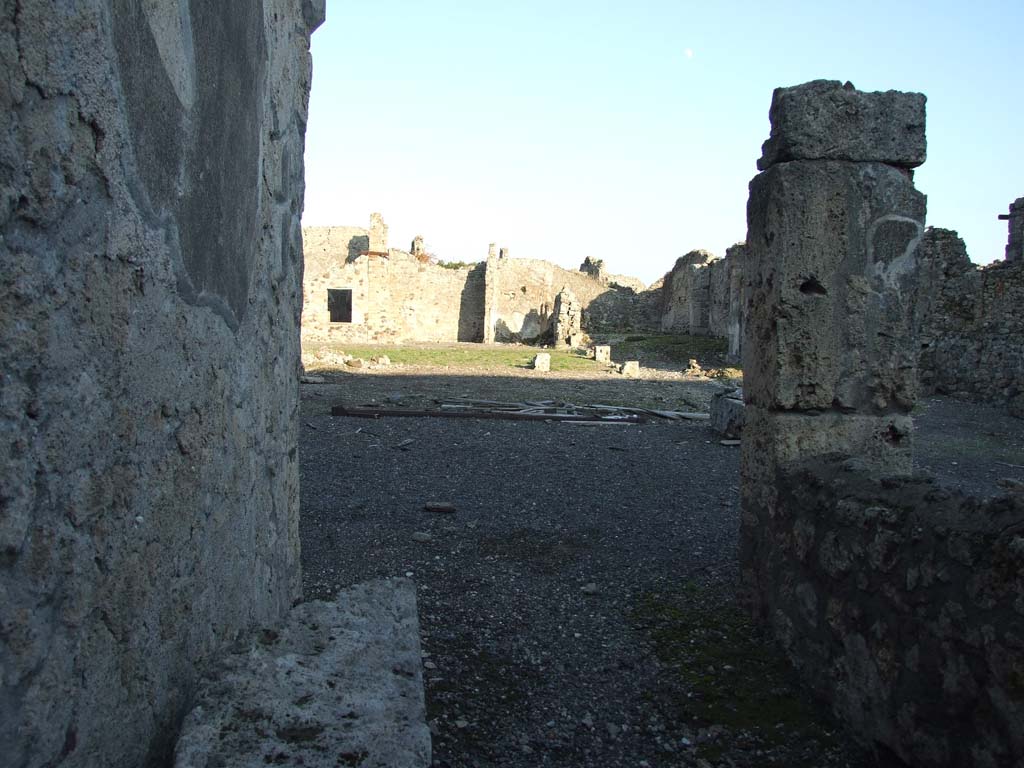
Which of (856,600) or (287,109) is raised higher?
(287,109)

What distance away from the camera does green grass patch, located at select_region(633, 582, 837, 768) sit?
2951 millimetres

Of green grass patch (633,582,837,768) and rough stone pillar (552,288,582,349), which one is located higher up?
rough stone pillar (552,288,582,349)

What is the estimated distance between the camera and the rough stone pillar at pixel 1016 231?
16.1 m

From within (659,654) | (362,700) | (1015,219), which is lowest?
(659,654)

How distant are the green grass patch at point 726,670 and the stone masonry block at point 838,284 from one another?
113 cm

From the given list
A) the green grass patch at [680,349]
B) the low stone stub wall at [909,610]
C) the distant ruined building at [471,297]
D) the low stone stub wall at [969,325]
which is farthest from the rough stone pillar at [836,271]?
the distant ruined building at [471,297]

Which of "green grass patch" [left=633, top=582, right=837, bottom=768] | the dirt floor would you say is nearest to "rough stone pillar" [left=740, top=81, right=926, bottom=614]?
"green grass patch" [left=633, top=582, right=837, bottom=768]

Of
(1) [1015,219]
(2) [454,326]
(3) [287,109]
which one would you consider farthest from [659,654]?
(2) [454,326]

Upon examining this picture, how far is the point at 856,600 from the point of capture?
2896 mm

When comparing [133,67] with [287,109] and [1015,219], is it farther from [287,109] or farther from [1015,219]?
[1015,219]

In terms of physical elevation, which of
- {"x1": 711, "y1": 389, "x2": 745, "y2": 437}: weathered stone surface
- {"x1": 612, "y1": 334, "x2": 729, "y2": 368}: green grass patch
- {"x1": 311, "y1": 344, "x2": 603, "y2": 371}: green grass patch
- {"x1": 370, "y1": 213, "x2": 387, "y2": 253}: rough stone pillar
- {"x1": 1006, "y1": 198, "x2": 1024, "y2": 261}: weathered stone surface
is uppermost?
{"x1": 370, "y1": 213, "x2": 387, "y2": 253}: rough stone pillar

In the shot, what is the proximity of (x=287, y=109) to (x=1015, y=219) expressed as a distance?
58.7ft

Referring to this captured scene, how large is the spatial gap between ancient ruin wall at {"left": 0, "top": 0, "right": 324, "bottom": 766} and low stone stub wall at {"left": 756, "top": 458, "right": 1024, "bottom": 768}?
2080 millimetres

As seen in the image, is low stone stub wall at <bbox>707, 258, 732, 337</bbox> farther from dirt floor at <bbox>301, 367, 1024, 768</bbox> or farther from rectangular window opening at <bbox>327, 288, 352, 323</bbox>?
rectangular window opening at <bbox>327, 288, 352, 323</bbox>
